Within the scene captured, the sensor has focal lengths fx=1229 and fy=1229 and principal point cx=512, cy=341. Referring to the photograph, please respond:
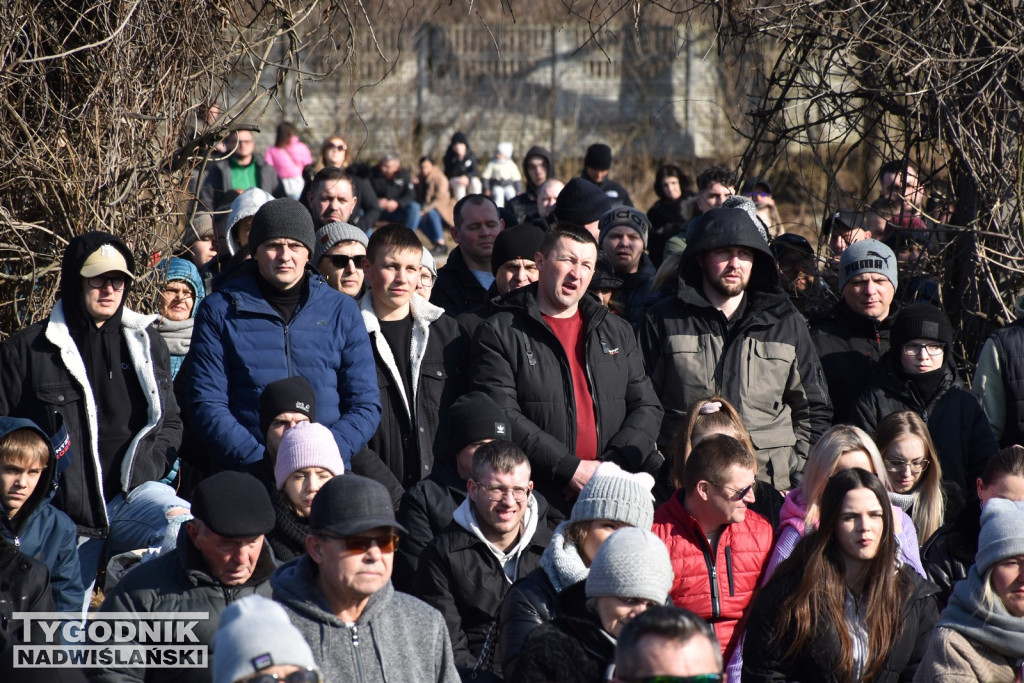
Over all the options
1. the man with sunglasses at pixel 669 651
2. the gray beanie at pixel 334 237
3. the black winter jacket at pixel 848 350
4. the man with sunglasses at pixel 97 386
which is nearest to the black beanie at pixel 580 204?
the gray beanie at pixel 334 237

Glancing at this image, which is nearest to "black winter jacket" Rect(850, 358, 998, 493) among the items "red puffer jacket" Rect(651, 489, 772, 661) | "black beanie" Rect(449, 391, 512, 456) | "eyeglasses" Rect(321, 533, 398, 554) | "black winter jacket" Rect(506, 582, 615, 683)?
"red puffer jacket" Rect(651, 489, 772, 661)

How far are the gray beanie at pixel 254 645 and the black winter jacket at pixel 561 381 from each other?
239 centimetres

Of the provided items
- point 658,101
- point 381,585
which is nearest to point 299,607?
point 381,585

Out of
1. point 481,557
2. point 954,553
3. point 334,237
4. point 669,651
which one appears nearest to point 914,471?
point 954,553

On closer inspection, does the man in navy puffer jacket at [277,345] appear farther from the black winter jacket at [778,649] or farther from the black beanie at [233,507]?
the black winter jacket at [778,649]

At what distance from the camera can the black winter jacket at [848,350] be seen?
6367 millimetres

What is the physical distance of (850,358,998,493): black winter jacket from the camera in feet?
19.5

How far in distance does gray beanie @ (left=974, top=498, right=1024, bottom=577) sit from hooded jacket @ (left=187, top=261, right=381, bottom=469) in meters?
2.57

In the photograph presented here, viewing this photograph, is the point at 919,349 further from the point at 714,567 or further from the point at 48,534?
the point at 48,534

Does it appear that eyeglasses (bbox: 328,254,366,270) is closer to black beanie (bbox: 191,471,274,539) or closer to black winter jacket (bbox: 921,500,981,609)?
black beanie (bbox: 191,471,274,539)

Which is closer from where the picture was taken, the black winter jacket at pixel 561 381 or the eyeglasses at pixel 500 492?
the eyeglasses at pixel 500 492

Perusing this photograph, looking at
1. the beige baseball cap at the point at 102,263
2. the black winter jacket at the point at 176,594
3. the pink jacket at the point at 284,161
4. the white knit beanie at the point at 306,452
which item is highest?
the pink jacket at the point at 284,161

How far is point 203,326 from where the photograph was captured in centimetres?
543

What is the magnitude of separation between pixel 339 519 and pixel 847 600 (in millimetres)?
1695
